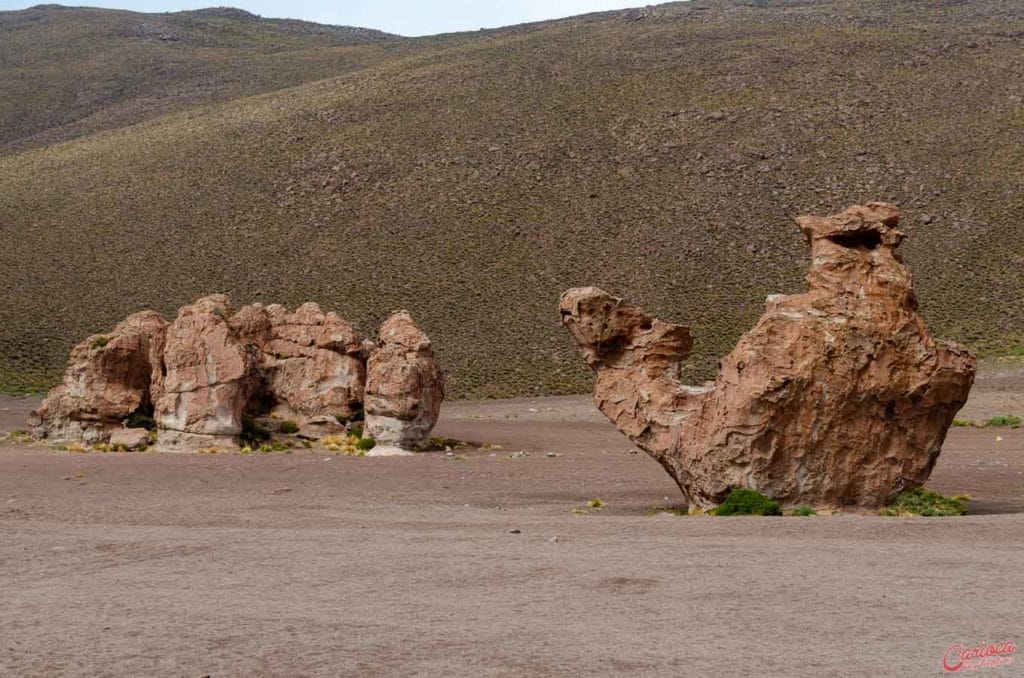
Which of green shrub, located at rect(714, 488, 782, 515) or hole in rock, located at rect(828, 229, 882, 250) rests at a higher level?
hole in rock, located at rect(828, 229, 882, 250)

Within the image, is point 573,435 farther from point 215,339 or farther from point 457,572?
point 457,572

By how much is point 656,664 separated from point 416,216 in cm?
7422

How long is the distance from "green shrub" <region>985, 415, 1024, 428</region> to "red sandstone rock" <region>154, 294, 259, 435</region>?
21.7 m

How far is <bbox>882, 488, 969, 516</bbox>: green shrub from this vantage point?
1747 cm

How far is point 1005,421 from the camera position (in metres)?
40.1

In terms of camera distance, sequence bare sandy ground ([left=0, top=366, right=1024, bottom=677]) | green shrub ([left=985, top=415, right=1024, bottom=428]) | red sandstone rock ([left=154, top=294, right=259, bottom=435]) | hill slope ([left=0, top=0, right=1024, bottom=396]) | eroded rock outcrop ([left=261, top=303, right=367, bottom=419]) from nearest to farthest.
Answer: bare sandy ground ([left=0, top=366, right=1024, bottom=677]) → red sandstone rock ([left=154, top=294, right=259, bottom=435]) → eroded rock outcrop ([left=261, top=303, right=367, bottom=419]) → green shrub ([left=985, top=415, right=1024, bottom=428]) → hill slope ([left=0, top=0, right=1024, bottom=396])

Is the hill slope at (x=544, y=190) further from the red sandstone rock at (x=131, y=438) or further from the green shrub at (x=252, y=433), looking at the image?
the red sandstone rock at (x=131, y=438)

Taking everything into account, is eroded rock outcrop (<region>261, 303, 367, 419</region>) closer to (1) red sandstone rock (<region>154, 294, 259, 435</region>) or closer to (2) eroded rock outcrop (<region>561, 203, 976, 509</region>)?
(1) red sandstone rock (<region>154, 294, 259, 435</region>)

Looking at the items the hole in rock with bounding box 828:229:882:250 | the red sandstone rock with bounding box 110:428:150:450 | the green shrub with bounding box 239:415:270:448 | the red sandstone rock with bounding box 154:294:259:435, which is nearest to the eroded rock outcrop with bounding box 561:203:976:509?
the hole in rock with bounding box 828:229:882:250

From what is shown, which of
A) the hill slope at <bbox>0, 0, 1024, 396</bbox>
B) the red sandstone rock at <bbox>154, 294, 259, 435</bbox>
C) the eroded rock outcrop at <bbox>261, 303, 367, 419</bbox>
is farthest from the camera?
the hill slope at <bbox>0, 0, 1024, 396</bbox>

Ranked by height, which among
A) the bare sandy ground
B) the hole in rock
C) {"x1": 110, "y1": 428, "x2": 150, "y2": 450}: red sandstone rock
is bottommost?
{"x1": 110, "y1": 428, "x2": 150, "y2": 450}: red sandstone rock

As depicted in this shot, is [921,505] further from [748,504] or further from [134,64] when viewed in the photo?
[134,64]

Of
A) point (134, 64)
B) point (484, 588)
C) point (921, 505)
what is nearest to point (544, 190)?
point (921, 505)

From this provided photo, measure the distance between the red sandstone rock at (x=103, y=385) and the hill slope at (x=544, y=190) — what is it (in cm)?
2555
